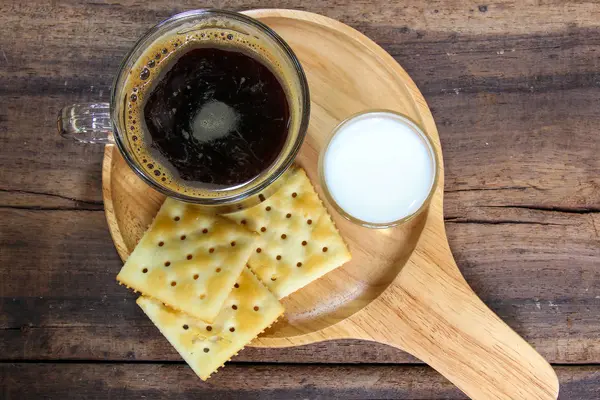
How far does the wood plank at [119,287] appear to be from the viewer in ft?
3.57

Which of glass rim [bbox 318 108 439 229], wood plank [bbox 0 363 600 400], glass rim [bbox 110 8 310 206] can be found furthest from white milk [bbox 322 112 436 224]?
wood plank [bbox 0 363 600 400]

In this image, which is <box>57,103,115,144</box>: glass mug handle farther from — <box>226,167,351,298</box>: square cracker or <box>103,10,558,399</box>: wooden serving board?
<box>226,167,351,298</box>: square cracker

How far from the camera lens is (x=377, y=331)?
3.20 feet

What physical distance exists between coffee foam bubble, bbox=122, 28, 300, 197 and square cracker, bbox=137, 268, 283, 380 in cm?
19

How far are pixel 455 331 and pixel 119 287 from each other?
599 millimetres

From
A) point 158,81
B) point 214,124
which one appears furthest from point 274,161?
point 158,81

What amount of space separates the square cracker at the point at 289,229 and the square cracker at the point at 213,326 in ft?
0.10

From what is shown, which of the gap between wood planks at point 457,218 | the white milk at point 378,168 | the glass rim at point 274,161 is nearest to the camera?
the glass rim at point 274,161

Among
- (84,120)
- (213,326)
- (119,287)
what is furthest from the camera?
(119,287)

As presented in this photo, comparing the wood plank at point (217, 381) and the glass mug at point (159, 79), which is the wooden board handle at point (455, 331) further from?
the glass mug at point (159, 79)

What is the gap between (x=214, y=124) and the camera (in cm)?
87

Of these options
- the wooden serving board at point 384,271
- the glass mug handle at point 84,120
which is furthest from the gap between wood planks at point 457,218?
the glass mug handle at point 84,120

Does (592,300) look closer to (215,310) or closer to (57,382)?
(215,310)

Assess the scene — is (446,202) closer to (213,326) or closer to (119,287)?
(213,326)
